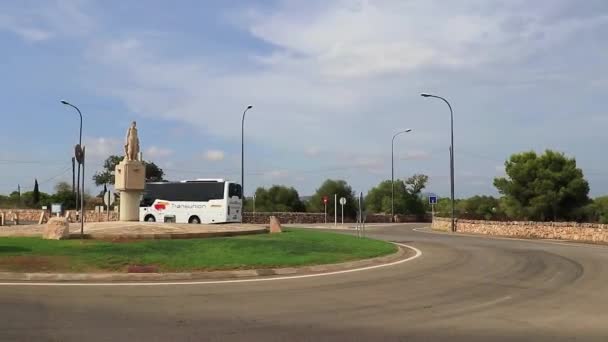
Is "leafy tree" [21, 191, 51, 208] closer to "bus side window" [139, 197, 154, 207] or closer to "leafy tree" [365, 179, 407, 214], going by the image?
"leafy tree" [365, 179, 407, 214]

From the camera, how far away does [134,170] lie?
1080 inches

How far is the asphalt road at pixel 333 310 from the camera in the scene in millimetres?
7949

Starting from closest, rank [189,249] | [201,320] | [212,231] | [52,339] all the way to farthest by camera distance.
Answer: [52,339] < [201,320] < [189,249] < [212,231]

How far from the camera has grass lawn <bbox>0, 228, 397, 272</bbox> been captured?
48.6 feet

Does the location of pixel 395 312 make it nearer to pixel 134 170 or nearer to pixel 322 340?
pixel 322 340

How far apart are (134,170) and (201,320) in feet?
64.4


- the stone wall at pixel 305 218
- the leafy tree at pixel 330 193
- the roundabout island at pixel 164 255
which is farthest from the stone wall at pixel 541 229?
the leafy tree at pixel 330 193

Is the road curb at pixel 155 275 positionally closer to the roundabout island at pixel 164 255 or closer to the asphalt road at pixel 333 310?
the roundabout island at pixel 164 255

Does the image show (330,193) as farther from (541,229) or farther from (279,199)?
(541,229)

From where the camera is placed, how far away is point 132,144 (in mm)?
27688

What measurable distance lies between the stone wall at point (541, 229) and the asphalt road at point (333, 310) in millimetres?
18209

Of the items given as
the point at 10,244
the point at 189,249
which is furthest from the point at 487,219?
the point at 10,244

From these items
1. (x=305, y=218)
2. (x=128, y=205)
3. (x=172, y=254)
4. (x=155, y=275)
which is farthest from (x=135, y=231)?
(x=305, y=218)

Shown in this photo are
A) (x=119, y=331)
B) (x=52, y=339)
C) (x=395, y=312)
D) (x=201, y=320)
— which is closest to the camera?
(x=52, y=339)
